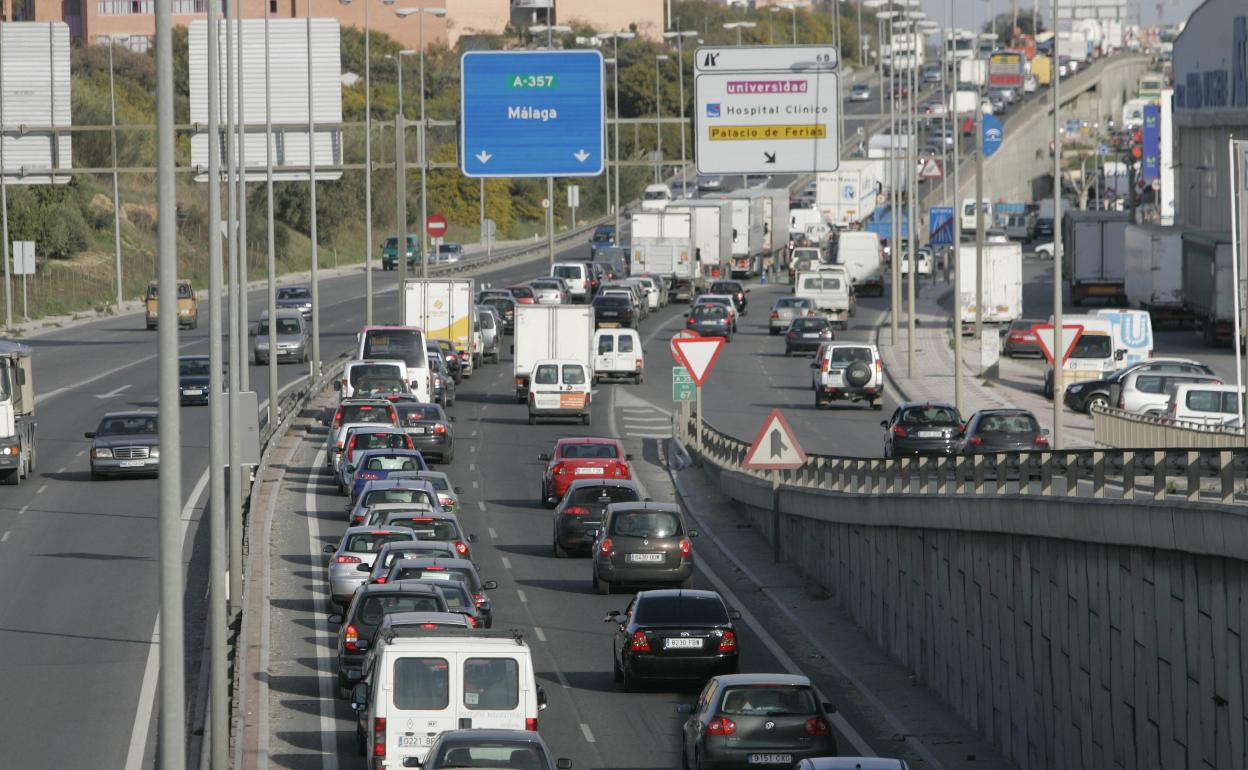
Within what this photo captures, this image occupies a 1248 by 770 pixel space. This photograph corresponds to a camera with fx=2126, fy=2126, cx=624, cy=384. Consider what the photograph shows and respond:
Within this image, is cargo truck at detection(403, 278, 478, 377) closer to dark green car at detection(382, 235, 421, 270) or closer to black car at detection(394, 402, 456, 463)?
black car at detection(394, 402, 456, 463)

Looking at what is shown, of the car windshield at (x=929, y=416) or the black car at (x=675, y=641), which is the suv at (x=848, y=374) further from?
the black car at (x=675, y=641)

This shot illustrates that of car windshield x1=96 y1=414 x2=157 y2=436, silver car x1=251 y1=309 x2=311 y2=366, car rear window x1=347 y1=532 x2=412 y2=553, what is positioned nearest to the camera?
car rear window x1=347 y1=532 x2=412 y2=553

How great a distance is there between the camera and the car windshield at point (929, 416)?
4303cm

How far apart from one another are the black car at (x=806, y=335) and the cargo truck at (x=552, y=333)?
13691 mm

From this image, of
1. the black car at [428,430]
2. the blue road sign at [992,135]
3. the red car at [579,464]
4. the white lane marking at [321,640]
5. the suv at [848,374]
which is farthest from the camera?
the blue road sign at [992,135]

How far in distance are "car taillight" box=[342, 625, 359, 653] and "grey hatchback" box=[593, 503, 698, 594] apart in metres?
8.06

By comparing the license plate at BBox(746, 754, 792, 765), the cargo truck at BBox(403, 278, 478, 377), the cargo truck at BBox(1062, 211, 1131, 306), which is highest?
the cargo truck at BBox(1062, 211, 1131, 306)

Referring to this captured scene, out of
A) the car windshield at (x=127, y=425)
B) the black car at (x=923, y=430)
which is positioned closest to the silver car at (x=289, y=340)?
the car windshield at (x=127, y=425)

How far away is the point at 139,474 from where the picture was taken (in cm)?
4428

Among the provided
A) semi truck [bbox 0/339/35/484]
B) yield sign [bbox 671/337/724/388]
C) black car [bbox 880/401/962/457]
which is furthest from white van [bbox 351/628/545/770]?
semi truck [bbox 0/339/35/484]

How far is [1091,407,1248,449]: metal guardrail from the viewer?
32562 mm

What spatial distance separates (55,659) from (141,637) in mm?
1735

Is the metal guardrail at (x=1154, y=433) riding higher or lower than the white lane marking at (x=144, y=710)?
higher

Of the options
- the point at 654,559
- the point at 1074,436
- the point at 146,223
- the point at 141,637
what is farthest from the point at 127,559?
the point at 146,223
